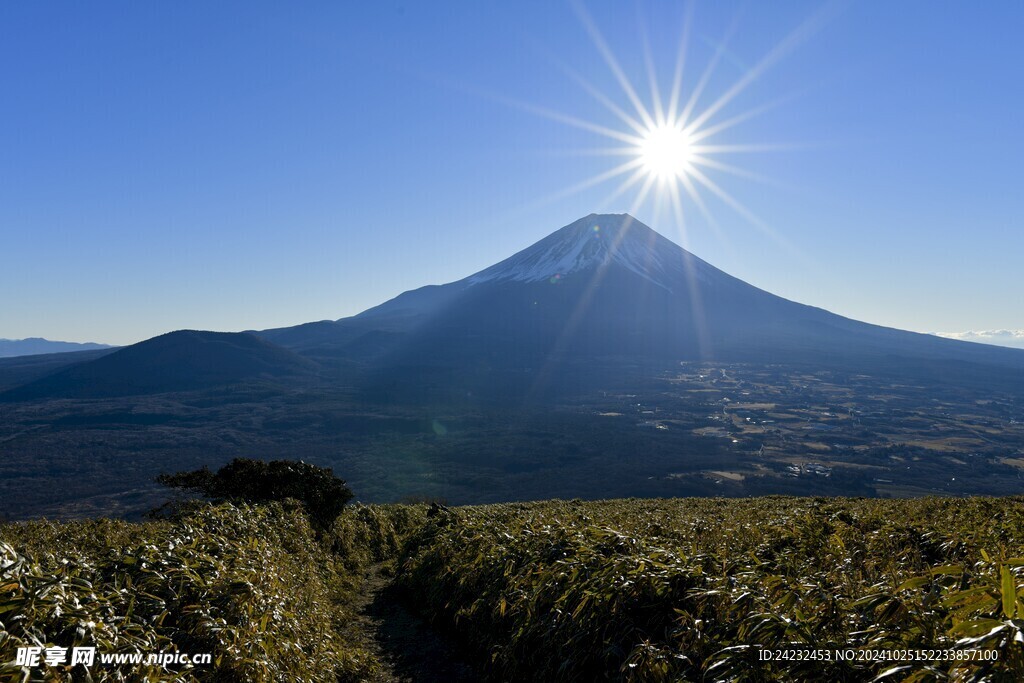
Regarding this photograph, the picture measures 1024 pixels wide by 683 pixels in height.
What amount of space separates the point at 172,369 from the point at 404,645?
196 meters

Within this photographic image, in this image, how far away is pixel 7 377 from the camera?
181 metres

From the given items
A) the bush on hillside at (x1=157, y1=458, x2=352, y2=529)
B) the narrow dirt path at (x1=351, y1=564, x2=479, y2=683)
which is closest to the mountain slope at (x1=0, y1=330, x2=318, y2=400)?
the bush on hillside at (x1=157, y1=458, x2=352, y2=529)

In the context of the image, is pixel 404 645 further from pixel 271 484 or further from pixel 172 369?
pixel 172 369

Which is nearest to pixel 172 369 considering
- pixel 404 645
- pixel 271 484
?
pixel 271 484

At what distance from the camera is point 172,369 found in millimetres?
170875

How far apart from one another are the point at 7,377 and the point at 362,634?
800 feet

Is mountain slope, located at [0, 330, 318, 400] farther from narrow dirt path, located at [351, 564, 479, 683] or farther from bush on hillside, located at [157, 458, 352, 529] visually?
narrow dirt path, located at [351, 564, 479, 683]

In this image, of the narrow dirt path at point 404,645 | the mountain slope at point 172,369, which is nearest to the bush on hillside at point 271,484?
the narrow dirt path at point 404,645

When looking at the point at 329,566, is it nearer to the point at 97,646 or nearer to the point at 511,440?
the point at 97,646

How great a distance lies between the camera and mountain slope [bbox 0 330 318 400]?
494ft

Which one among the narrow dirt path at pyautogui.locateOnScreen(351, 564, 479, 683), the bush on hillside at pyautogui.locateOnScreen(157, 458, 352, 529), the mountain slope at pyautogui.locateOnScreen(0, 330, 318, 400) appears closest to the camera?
the narrow dirt path at pyautogui.locateOnScreen(351, 564, 479, 683)

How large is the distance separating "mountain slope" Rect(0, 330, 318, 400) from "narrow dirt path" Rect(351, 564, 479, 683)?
566 ft

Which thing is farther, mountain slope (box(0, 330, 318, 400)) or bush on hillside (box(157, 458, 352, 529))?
mountain slope (box(0, 330, 318, 400))

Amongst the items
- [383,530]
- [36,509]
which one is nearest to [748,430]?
[383,530]
